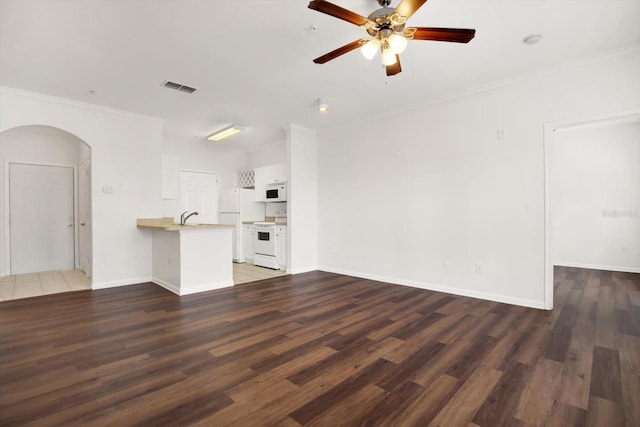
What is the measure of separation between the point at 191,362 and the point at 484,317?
2.97m

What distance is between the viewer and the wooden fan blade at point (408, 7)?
189 cm

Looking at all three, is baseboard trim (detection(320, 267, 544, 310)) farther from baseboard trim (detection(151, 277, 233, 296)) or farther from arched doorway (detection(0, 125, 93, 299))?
arched doorway (detection(0, 125, 93, 299))

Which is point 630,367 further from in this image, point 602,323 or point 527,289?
point 527,289

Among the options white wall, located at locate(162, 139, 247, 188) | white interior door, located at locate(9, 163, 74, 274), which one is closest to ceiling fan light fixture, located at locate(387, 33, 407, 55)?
white wall, located at locate(162, 139, 247, 188)

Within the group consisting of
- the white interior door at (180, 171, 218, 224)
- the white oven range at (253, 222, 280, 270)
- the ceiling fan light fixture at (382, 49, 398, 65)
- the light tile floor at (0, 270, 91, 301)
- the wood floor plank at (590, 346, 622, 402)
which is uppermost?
the ceiling fan light fixture at (382, 49, 398, 65)

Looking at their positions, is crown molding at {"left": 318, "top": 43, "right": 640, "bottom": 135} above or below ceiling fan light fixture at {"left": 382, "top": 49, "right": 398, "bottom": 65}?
above

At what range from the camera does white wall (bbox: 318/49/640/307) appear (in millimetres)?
3422

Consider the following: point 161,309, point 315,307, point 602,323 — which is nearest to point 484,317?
point 602,323

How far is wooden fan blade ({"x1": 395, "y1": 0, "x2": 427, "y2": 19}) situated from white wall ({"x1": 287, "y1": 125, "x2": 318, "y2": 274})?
381 centimetres

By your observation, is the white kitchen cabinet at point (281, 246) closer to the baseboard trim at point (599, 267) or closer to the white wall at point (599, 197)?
the white wall at point (599, 197)

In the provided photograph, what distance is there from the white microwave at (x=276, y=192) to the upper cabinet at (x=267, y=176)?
0.09 metres

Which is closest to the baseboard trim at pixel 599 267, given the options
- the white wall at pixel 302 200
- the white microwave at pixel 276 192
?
the white wall at pixel 302 200

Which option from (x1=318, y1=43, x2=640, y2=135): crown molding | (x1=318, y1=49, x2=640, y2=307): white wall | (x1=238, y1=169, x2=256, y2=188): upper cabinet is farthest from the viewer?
(x1=238, y1=169, x2=256, y2=188): upper cabinet

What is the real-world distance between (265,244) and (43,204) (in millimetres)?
4428
